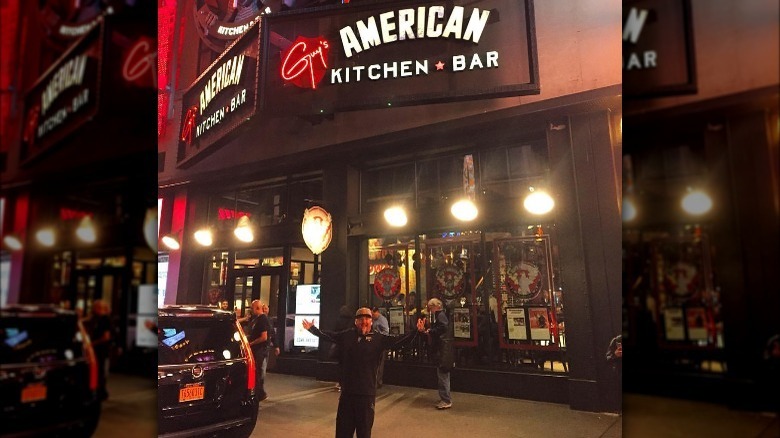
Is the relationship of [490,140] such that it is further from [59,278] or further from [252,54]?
[59,278]

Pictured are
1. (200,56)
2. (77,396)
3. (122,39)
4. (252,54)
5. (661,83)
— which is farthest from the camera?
(122,39)

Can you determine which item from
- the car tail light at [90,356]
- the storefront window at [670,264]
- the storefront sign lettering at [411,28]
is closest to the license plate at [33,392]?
the car tail light at [90,356]

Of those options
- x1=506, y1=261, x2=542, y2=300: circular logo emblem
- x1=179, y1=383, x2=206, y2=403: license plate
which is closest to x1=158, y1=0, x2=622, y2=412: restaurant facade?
x1=506, y1=261, x2=542, y2=300: circular logo emblem

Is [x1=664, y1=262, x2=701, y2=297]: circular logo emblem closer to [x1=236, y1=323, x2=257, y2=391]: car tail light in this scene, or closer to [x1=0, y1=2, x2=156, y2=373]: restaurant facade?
[x1=236, y1=323, x2=257, y2=391]: car tail light

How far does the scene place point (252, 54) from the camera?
4.76ft

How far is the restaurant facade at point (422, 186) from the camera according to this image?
3.67 ft

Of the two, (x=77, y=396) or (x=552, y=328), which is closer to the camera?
(x=552, y=328)

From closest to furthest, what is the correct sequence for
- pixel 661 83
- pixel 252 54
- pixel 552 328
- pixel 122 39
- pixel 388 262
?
pixel 552 328
pixel 388 262
pixel 252 54
pixel 661 83
pixel 122 39

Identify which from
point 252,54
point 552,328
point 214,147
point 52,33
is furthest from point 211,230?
point 52,33

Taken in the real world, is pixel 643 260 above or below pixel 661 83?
below

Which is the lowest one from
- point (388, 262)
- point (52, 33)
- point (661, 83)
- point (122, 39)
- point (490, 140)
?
point (388, 262)

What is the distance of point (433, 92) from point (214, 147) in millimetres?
780

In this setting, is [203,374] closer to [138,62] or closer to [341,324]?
[341,324]

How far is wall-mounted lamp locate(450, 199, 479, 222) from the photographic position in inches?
47.6
